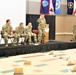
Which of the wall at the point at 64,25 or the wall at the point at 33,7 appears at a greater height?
the wall at the point at 33,7

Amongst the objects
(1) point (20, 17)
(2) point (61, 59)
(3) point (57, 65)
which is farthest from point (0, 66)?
(1) point (20, 17)

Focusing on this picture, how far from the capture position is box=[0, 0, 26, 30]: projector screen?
9.35 m

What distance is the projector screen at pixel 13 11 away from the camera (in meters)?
9.35

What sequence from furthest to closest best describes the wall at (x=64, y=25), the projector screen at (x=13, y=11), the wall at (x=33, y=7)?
the wall at (x=64, y=25)
the wall at (x=33, y=7)
the projector screen at (x=13, y=11)

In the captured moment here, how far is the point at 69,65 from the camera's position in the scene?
6.18 meters

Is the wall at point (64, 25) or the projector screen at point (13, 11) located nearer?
the projector screen at point (13, 11)

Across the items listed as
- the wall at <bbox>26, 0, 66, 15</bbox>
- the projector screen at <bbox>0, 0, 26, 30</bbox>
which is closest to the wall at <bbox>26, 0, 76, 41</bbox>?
the wall at <bbox>26, 0, 66, 15</bbox>

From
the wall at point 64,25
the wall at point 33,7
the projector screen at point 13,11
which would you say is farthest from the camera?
the wall at point 64,25

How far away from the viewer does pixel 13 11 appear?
9.77m

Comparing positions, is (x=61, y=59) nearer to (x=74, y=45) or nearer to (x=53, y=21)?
(x=74, y=45)

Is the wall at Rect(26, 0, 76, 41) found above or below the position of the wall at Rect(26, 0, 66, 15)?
below

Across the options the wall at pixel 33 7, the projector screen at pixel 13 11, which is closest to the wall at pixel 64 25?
the wall at pixel 33 7

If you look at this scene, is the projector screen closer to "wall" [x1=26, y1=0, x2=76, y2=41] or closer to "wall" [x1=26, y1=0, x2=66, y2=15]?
"wall" [x1=26, y1=0, x2=66, y2=15]

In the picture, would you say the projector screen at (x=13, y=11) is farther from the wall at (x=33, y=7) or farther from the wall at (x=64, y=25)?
the wall at (x=64, y=25)
